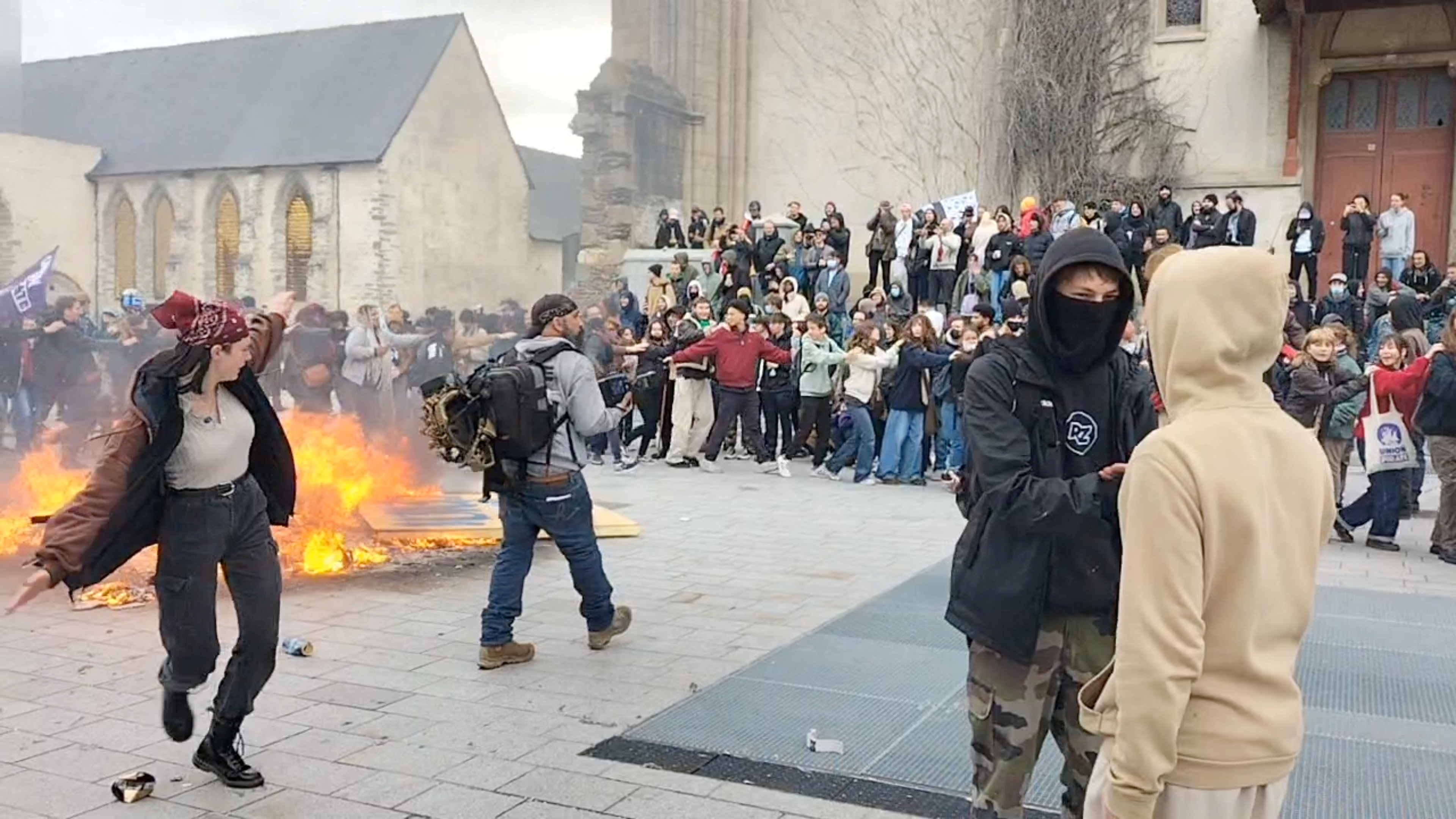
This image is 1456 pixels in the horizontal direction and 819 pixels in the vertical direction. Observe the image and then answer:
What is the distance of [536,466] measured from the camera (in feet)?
18.9

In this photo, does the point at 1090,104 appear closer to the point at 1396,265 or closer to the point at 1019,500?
the point at 1396,265

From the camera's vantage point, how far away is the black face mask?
2.93 m

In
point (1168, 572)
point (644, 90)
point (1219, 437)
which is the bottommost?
point (1168, 572)

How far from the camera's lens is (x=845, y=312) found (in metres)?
18.2

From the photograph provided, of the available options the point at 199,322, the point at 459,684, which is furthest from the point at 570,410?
the point at 199,322

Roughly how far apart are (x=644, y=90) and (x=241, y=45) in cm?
1314

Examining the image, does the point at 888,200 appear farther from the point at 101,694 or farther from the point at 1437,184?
the point at 101,694

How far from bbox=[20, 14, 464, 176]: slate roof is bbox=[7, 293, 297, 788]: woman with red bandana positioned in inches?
258

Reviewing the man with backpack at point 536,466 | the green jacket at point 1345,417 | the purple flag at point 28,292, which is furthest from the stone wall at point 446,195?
the green jacket at point 1345,417

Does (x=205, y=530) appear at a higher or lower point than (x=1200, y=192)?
lower

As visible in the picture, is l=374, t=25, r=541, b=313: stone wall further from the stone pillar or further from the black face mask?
the stone pillar

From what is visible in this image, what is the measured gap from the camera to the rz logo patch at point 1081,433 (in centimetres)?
299

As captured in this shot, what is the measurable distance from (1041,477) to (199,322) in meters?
2.81

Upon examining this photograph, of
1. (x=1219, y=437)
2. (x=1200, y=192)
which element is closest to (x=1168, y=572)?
(x=1219, y=437)
